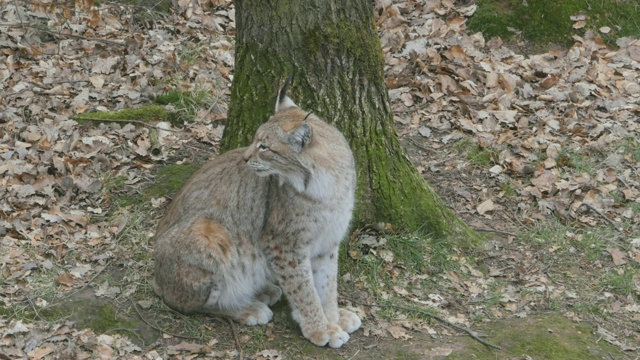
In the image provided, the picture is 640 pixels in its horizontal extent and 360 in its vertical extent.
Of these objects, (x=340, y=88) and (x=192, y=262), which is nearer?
(x=192, y=262)

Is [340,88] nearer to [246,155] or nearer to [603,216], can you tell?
[246,155]

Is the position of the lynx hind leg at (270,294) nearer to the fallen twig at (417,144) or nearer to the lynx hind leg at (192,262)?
the lynx hind leg at (192,262)

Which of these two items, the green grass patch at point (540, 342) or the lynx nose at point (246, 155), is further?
the green grass patch at point (540, 342)

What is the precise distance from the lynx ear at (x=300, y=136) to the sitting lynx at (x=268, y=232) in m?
0.03

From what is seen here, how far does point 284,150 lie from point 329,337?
1174 mm

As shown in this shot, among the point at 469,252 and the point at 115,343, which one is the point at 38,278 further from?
the point at 469,252

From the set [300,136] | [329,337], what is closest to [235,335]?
[329,337]

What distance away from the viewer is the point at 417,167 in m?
6.68

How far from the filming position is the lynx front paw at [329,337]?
190 inches

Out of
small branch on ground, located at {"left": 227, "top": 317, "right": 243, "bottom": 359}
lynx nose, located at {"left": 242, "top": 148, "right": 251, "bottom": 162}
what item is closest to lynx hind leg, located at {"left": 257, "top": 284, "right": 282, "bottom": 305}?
small branch on ground, located at {"left": 227, "top": 317, "right": 243, "bottom": 359}

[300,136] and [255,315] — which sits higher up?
[300,136]

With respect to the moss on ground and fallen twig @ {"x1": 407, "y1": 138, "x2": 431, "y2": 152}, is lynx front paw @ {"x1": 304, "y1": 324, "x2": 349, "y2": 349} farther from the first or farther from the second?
fallen twig @ {"x1": 407, "y1": 138, "x2": 431, "y2": 152}

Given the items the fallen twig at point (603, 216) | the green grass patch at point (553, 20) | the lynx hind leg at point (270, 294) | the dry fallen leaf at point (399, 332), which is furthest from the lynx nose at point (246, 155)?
the green grass patch at point (553, 20)

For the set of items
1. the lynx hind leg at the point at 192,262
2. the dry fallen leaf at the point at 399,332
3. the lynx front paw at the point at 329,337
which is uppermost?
the lynx hind leg at the point at 192,262
